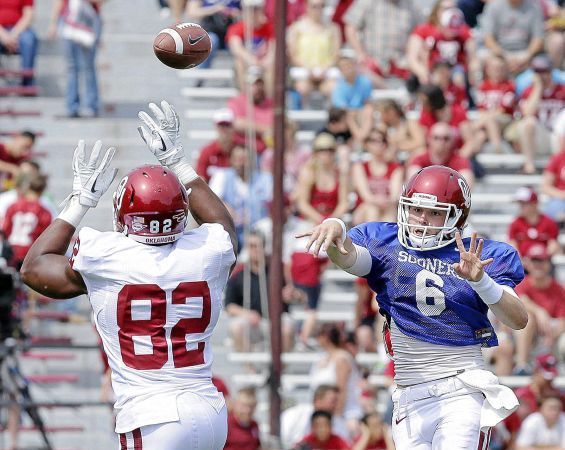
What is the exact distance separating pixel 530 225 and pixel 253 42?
3.54m

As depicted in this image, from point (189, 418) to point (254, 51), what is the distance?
29.6 feet

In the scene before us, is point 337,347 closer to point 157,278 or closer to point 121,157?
point 121,157

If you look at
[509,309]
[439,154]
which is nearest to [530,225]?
[439,154]

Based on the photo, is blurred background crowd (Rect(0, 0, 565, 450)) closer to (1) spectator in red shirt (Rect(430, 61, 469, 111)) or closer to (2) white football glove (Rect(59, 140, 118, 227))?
(1) spectator in red shirt (Rect(430, 61, 469, 111))

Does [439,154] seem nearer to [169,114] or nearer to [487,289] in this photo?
[169,114]

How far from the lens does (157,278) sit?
5730 mm

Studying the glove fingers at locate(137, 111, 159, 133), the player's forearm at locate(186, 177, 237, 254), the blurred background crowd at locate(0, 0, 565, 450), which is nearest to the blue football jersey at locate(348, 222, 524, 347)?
the player's forearm at locate(186, 177, 237, 254)

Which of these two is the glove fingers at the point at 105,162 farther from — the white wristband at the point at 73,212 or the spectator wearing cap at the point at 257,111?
the spectator wearing cap at the point at 257,111

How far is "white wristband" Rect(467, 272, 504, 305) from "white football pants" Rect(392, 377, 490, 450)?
0.44 metres

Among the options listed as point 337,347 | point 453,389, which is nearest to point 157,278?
point 453,389

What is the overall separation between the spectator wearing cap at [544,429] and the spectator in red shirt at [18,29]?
6368mm

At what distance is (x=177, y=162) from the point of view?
21.0ft

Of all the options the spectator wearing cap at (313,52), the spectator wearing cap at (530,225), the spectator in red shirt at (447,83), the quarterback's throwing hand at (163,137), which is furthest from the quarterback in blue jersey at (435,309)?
the spectator wearing cap at (313,52)

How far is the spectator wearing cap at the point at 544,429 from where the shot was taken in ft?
35.8
